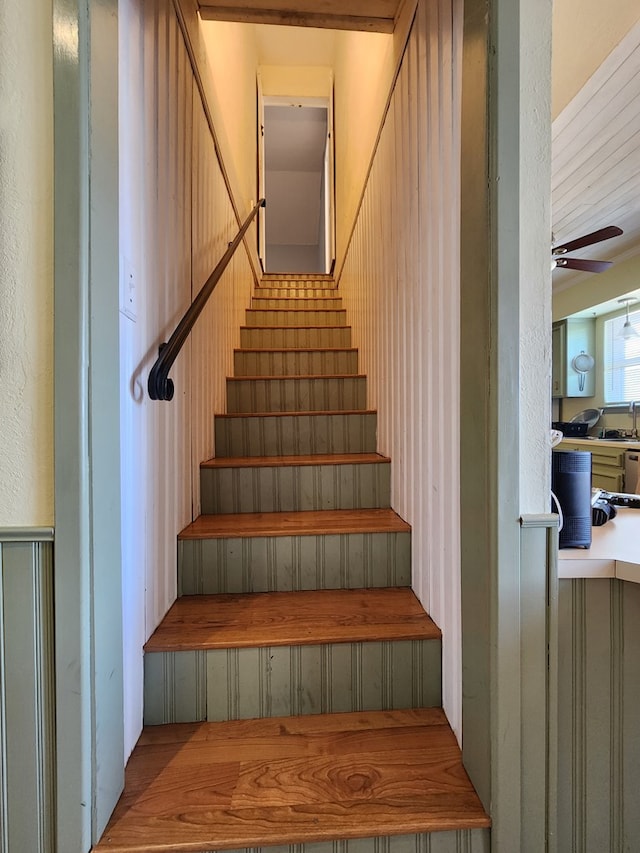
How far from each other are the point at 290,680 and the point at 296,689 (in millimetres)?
32

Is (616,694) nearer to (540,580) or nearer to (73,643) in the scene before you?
(540,580)

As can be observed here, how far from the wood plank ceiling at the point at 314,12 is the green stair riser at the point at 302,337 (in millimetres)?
1672

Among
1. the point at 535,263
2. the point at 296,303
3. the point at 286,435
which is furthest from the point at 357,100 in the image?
the point at 535,263

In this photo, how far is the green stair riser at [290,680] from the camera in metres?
1.12

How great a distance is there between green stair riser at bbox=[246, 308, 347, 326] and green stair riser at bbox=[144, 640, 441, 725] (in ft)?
8.64

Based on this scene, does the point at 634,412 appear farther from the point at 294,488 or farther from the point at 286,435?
the point at 294,488

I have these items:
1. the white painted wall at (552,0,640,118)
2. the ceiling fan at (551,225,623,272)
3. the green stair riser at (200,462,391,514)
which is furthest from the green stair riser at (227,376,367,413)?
the white painted wall at (552,0,640,118)

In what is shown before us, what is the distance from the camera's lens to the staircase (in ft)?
2.81

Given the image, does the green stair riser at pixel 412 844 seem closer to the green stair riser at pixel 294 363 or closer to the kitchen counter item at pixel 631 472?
the green stair riser at pixel 294 363

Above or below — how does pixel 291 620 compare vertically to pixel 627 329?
below

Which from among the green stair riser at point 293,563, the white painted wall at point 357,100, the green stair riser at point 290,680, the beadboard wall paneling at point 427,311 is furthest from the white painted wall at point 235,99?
the green stair riser at point 290,680

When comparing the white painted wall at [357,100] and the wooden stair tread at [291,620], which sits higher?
the white painted wall at [357,100]

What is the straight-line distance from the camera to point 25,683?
824mm

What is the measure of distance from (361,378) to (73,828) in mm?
2100
